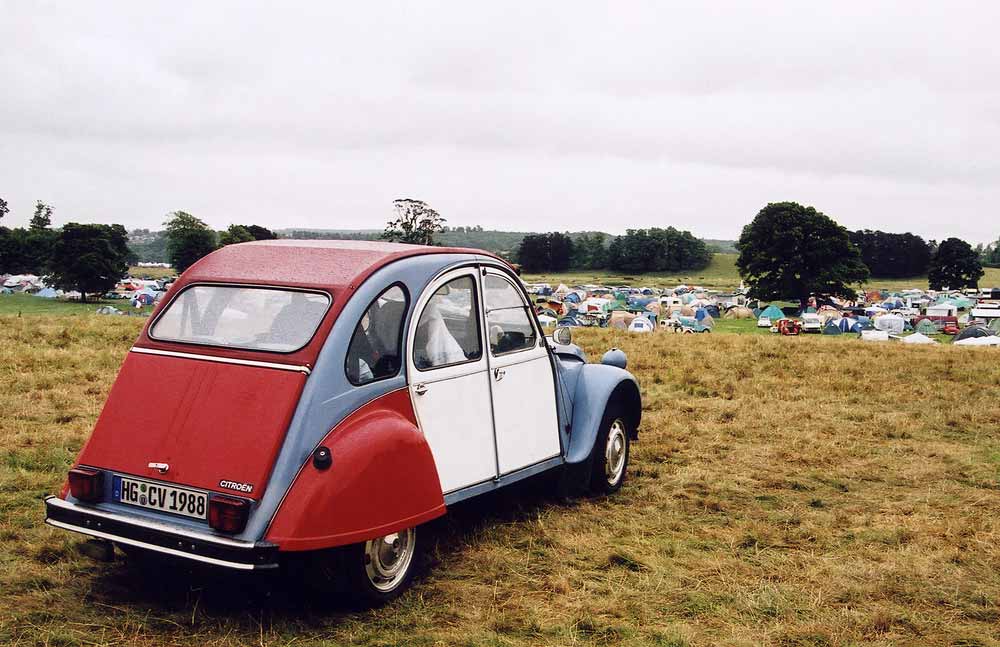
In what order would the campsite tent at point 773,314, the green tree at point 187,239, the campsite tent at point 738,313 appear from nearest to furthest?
1. the campsite tent at point 773,314
2. the campsite tent at point 738,313
3. the green tree at point 187,239

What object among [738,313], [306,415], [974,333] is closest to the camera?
[306,415]

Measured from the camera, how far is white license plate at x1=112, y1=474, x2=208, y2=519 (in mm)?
4379

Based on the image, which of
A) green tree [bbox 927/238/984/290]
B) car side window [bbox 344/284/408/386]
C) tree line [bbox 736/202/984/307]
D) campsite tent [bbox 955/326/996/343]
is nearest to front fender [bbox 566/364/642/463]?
car side window [bbox 344/284/408/386]

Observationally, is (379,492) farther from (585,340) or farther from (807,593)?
(585,340)

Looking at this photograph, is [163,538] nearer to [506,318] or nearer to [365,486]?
[365,486]

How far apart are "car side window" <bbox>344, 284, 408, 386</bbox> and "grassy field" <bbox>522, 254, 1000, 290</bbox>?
12530 centimetres

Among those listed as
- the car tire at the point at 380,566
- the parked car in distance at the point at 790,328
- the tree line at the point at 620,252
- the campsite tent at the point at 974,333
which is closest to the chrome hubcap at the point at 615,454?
the car tire at the point at 380,566

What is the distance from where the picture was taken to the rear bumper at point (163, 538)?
13.6ft

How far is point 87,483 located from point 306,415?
4.33ft

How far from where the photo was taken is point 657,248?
15325cm

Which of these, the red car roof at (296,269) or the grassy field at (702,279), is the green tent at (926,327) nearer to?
the grassy field at (702,279)

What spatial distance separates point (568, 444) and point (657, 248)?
149750 mm

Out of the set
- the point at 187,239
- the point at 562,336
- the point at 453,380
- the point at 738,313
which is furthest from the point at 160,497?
the point at 187,239

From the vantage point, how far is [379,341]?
5035 millimetres
